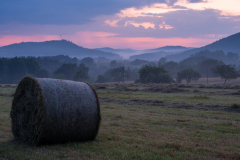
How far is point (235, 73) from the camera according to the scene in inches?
2569

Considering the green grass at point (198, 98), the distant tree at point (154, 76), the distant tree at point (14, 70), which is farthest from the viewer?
the distant tree at point (14, 70)

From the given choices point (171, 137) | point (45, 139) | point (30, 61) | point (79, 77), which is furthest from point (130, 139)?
point (30, 61)

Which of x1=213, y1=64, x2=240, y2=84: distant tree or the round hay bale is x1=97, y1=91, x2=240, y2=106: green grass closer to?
the round hay bale

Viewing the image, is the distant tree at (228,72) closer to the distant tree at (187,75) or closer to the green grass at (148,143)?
the distant tree at (187,75)

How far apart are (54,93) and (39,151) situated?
177 centimetres

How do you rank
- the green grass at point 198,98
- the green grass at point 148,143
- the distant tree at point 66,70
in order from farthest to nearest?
1. the distant tree at point 66,70
2. the green grass at point 198,98
3. the green grass at point 148,143

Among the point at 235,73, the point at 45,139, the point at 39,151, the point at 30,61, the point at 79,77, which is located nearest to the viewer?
the point at 39,151

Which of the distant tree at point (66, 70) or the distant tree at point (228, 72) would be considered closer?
the distant tree at point (228, 72)

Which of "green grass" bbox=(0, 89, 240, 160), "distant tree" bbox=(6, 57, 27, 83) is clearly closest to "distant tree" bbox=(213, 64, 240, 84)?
"green grass" bbox=(0, 89, 240, 160)

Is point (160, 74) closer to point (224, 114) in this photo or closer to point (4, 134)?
point (224, 114)

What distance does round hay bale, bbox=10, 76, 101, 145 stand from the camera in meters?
7.16

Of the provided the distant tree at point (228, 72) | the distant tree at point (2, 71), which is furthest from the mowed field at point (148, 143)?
the distant tree at point (2, 71)

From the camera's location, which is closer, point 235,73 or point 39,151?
point 39,151

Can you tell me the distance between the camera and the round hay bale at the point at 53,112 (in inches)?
282
